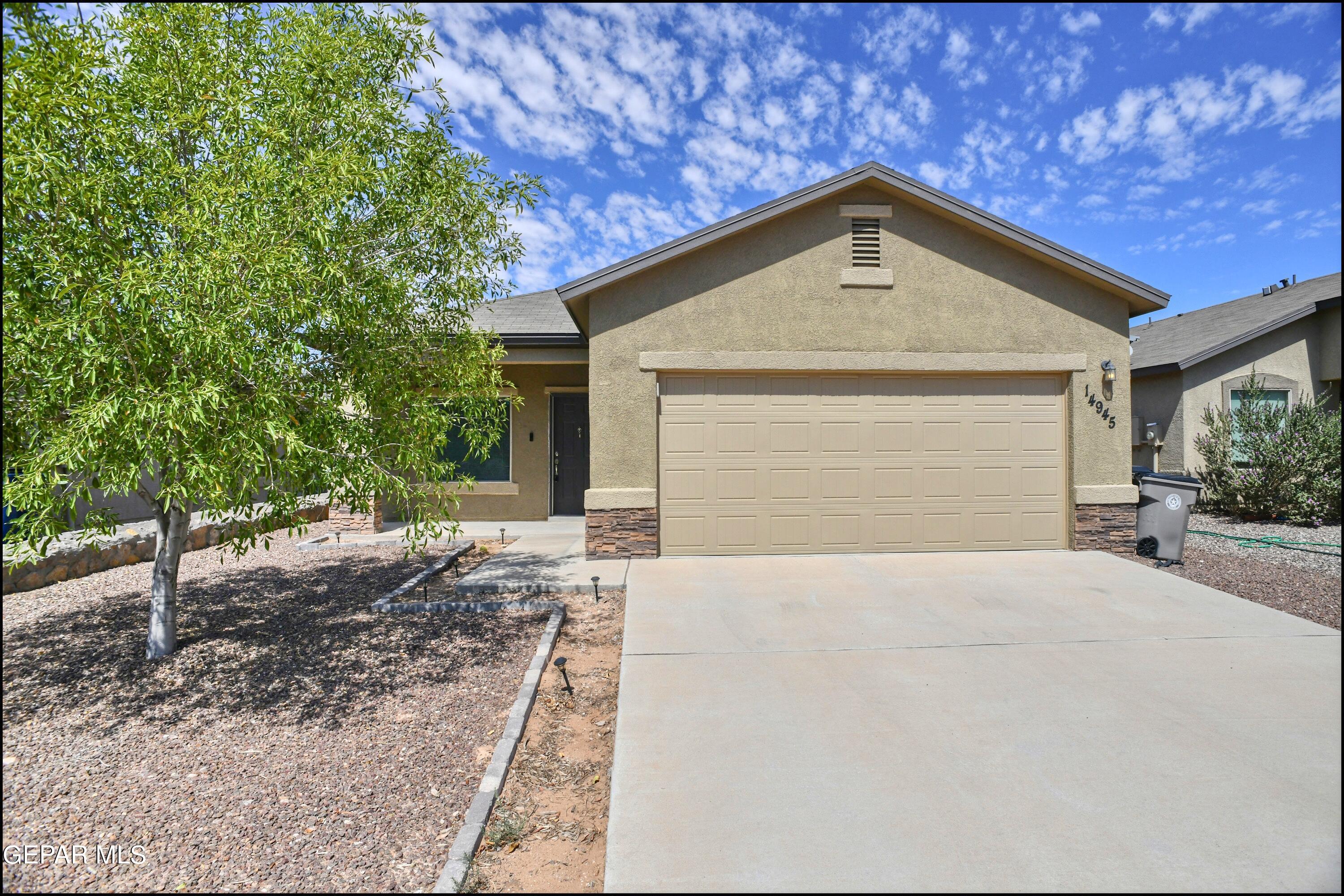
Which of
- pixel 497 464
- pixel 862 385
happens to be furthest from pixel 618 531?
pixel 497 464

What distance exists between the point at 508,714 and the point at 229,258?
10.0 ft

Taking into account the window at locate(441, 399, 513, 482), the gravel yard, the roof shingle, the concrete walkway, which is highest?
the roof shingle

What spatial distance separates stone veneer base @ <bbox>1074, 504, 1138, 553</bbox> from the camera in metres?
8.27

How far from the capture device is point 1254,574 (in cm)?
634

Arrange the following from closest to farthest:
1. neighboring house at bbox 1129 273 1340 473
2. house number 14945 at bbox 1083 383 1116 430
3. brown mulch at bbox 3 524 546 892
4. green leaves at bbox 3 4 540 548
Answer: brown mulch at bbox 3 524 546 892 → green leaves at bbox 3 4 540 548 → house number 14945 at bbox 1083 383 1116 430 → neighboring house at bbox 1129 273 1340 473

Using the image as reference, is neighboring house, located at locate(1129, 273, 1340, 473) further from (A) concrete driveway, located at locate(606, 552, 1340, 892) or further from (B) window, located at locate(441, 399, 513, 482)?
Result: (B) window, located at locate(441, 399, 513, 482)

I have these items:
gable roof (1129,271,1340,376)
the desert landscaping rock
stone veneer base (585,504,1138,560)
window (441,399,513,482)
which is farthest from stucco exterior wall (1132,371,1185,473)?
window (441,399,513,482)

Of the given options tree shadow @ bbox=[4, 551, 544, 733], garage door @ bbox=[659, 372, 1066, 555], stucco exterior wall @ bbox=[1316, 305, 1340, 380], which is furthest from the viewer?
stucco exterior wall @ bbox=[1316, 305, 1340, 380]

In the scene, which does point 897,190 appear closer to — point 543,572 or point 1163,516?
point 1163,516

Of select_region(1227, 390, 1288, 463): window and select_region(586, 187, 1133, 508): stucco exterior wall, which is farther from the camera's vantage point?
select_region(1227, 390, 1288, 463): window

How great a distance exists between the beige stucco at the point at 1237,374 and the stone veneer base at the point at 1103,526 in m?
5.04

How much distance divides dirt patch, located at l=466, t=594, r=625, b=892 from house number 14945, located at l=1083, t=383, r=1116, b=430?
23.5 ft

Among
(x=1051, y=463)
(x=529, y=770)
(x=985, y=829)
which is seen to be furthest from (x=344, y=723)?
(x=1051, y=463)

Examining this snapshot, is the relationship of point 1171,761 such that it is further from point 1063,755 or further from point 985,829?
point 985,829
